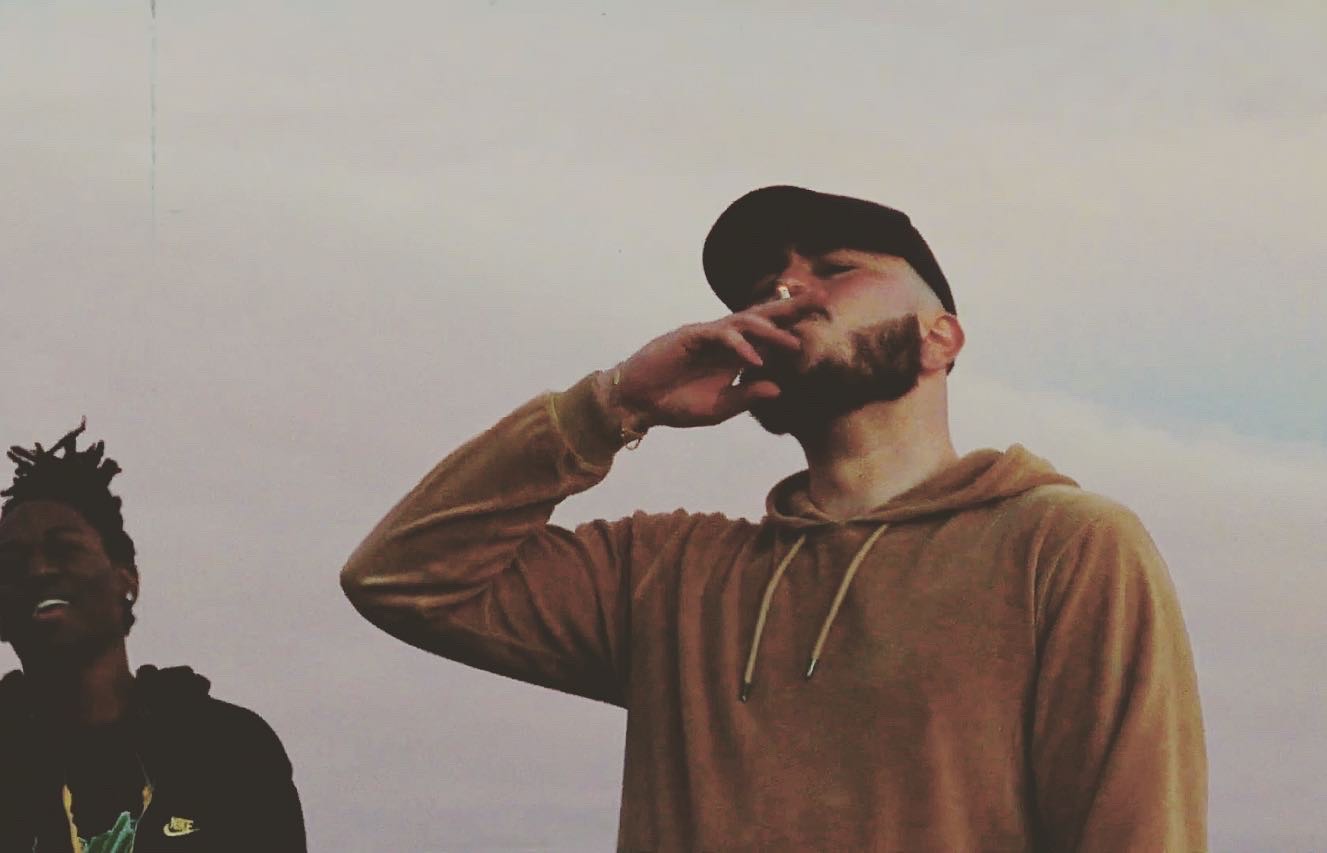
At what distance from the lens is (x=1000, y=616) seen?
177 inches

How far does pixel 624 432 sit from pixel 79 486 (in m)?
1.90

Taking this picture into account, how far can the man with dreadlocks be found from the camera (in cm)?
564

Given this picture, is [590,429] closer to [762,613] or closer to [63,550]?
[762,613]

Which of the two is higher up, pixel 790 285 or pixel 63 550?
pixel 790 285

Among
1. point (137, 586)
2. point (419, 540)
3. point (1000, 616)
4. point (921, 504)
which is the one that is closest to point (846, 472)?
point (921, 504)

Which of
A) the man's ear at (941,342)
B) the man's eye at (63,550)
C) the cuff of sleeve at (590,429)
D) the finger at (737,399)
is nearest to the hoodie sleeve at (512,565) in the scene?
the cuff of sleeve at (590,429)

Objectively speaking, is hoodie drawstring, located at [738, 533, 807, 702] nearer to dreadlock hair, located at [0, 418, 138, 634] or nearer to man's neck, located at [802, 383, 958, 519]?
man's neck, located at [802, 383, 958, 519]

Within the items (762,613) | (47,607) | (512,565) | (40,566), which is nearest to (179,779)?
(47,607)

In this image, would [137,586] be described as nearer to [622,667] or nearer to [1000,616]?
[622,667]

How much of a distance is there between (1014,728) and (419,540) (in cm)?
140

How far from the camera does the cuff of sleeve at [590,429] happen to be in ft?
16.1

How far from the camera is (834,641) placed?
4.62 m

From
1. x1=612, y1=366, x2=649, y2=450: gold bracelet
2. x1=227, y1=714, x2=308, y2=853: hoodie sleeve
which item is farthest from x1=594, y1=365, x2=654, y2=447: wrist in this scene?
x1=227, y1=714, x2=308, y2=853: hoodie sleeve

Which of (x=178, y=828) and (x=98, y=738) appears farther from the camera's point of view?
(x=98, y=738)
